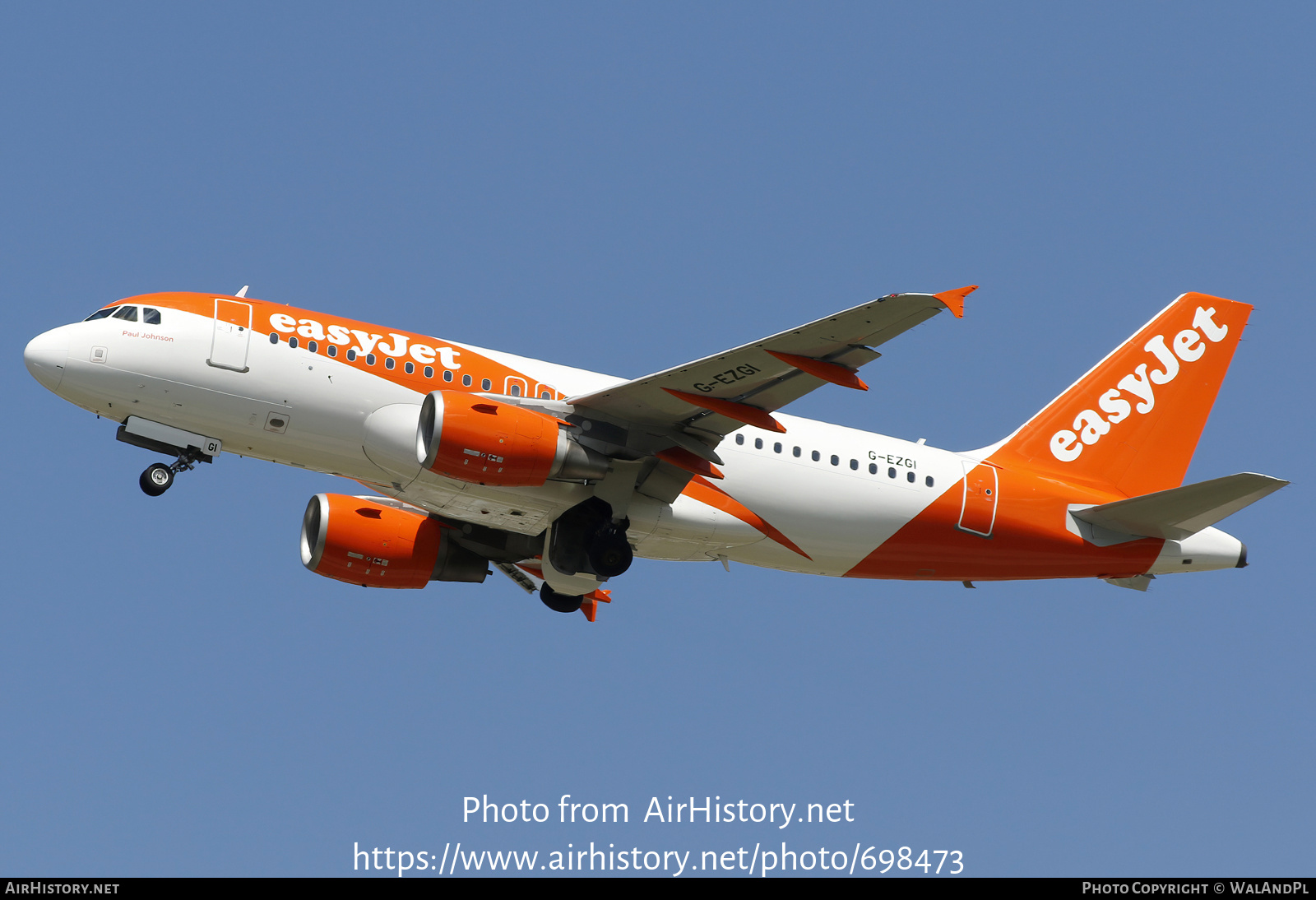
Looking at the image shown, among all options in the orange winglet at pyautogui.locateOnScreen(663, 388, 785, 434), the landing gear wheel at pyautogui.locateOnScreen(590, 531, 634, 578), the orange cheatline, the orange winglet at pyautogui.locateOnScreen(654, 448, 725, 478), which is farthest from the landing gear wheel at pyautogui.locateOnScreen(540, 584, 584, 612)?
the orange winglet at pyautogui.locateOnScreen(663, 388, 785, 434)

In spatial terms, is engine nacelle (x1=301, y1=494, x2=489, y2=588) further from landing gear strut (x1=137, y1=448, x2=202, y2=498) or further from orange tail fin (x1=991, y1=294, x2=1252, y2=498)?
orange tail fin (x1=991, y1=294, x2=1252, y2=498)

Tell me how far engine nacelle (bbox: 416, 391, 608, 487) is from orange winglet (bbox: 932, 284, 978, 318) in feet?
26.4

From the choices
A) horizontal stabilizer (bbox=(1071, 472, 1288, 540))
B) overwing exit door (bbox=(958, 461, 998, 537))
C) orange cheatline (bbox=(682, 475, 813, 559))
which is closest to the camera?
horizontal stabilizer (bbox=(1071, 472, 1288, 540))

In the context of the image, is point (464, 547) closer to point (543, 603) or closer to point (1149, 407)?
point (543, 603)

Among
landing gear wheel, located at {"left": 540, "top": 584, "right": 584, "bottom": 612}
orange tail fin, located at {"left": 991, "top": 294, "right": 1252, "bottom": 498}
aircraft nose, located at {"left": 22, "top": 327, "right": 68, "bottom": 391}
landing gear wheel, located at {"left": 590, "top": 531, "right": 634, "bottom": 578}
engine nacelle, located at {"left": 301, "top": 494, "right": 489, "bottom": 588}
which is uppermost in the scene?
orange tail fin, located at {"left": 991, "top": 294, "right": 1252, "bottom": 498}

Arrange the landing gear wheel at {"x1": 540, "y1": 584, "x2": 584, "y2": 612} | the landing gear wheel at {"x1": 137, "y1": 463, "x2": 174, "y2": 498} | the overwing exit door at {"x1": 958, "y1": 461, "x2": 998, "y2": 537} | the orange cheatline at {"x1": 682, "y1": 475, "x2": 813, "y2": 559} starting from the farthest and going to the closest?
the landing gear wheel at {"x1": 540, "y1": 584, "x2": 584, "y2": 612} → the overwing exit door at {"x1": 958, "y1": 461, "x2": 998, "y2": 537} → the orange cheatline at {"x1": 682, "y1": 475, "x2": 813, "y2": 559} → the landing gear wheel at {"x1": 137, "y1": 463, "x2": 174, "y2": 498}

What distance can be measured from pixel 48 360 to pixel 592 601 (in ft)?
44.3

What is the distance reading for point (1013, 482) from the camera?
32344 millimetres

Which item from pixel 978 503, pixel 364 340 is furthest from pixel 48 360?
pixel 978 503

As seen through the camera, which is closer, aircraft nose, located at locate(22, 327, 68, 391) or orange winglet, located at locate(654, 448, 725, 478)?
aircraft nose, located at locate(22, 327, 68, 391)

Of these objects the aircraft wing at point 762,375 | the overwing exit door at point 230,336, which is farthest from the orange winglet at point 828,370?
the overwing exit door at point 230,336

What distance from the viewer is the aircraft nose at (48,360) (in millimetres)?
26828

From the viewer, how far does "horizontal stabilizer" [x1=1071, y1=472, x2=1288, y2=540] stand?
29062mm

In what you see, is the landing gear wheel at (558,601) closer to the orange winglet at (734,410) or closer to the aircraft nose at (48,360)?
the orange winglet at (734,410)
